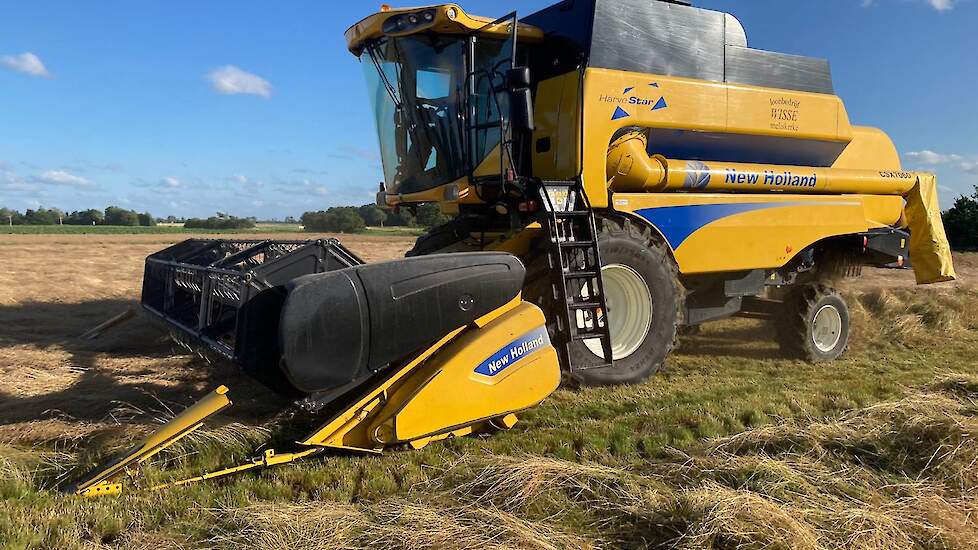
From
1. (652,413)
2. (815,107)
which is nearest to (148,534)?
(652,413)

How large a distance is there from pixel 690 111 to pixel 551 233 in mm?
1833

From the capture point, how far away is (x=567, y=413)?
13.6ft

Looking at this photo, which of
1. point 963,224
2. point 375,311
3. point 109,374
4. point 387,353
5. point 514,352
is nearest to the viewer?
point 375,311

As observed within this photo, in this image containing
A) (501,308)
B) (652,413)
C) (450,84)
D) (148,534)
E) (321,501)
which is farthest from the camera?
(450,84)

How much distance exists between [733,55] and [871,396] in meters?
3.14

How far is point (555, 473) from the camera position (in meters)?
3.00

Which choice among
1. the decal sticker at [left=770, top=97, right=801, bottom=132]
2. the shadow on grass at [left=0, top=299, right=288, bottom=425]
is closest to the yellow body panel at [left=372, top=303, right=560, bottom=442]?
the shadow on grass at [left=0, top=299, right=288, bottom=425]

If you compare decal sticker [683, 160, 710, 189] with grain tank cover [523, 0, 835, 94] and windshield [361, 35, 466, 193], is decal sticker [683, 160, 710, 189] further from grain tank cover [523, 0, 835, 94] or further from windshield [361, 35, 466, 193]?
windshield [361, 35, 466, 193]

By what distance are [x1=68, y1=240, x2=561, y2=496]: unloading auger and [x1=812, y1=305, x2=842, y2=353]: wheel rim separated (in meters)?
3.78

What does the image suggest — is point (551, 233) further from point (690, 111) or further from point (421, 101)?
point (690, 111)

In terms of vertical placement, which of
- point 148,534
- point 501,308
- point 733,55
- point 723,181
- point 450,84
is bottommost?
point 148,534

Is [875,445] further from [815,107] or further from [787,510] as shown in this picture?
[815,107]

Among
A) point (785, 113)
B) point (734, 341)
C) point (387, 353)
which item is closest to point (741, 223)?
point (785, 113)

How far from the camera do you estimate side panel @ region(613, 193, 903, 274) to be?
529 centimetres
